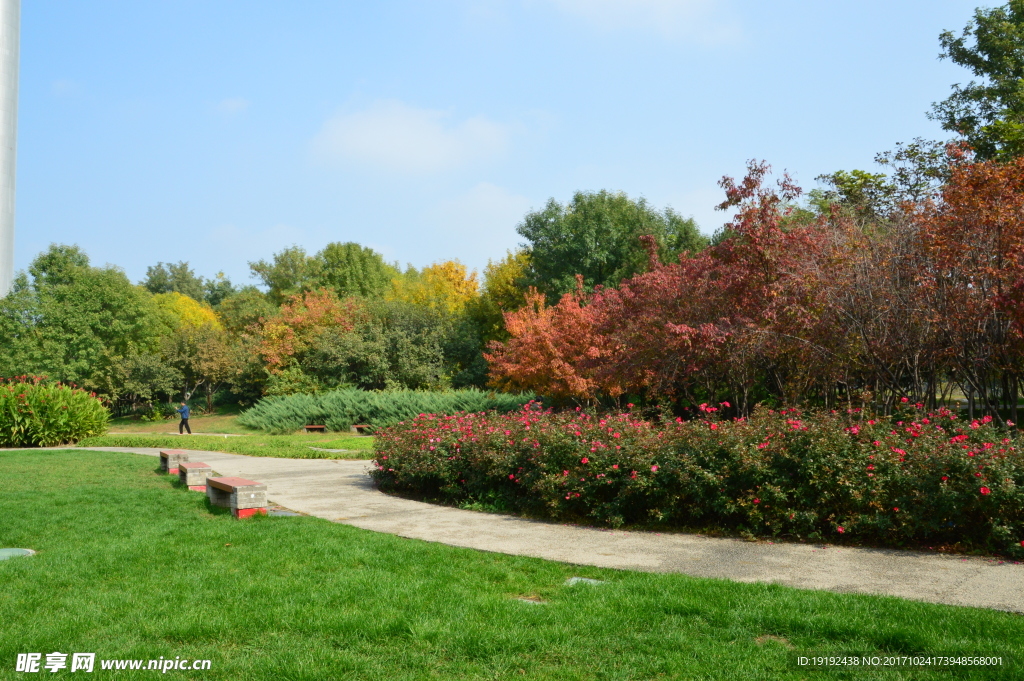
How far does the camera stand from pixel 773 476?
22.8 feet

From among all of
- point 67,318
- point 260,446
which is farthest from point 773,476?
point 67,318

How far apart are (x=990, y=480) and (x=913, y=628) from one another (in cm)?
267

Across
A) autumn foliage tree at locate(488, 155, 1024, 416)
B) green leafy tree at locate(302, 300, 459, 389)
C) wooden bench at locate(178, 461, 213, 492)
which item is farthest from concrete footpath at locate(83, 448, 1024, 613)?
green leafy tree at locate(302, 300, 459, 389)

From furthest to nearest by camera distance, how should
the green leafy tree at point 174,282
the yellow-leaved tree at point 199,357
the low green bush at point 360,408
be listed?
the green leafy tree at point 174,282, the yellow-leaved tree at point 199,357, the low green bush at point 360,408

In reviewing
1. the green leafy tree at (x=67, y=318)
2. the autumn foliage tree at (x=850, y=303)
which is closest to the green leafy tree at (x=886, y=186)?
the autumn foliage tree at (x=850, y=303)

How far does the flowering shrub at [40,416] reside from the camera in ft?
63.1

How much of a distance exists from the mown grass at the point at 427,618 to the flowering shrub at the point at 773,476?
1912 millimetres

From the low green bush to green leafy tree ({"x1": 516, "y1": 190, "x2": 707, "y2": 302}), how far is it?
8.83 meters

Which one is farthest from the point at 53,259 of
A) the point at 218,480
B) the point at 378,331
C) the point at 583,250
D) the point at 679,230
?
the point at 218,480

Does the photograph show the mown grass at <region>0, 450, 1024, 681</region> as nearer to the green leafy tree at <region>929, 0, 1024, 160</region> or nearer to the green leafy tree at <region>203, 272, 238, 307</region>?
the green leafy tree at <region>929, 0, 1024, 160</region>

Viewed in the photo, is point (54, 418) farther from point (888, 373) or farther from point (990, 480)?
point (990, 480)

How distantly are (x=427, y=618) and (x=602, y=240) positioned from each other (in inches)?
1279

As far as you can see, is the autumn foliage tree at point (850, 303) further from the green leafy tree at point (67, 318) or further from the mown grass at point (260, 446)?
the green leafy tree at point (67, 318)

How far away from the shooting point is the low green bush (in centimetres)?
2784
